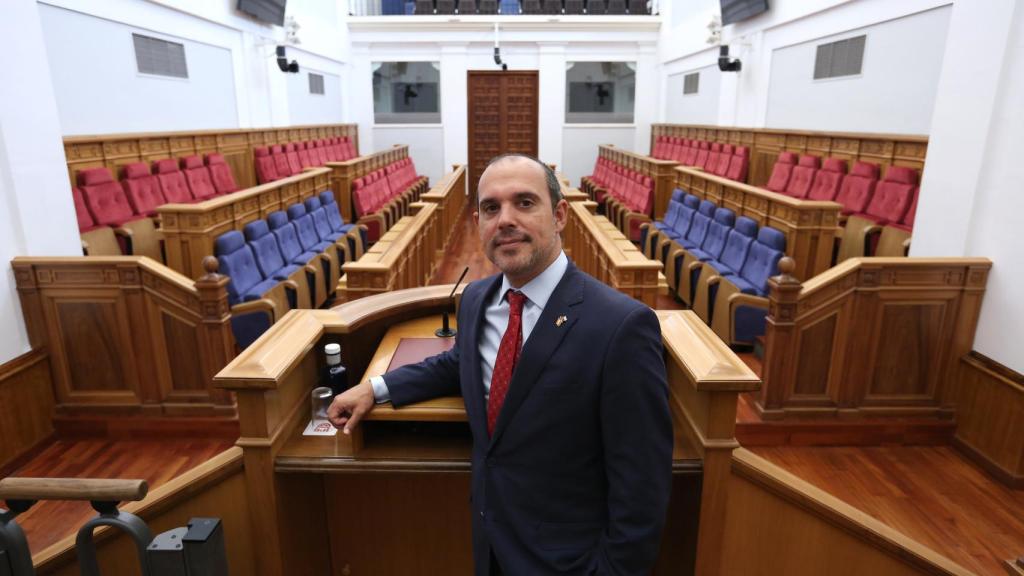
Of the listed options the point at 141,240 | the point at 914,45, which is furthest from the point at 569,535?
the point at 914,45

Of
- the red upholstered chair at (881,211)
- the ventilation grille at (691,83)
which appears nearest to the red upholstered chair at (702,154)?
the ventilation grille at (691,83)

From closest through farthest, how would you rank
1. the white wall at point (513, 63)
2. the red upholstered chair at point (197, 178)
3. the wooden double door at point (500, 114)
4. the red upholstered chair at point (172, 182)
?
the red upholstered chair at point (172, 182) < the red upholstered chair at point (197, 178) < the white wall at point (513, 63) < the wooden double door at point (500, 114)

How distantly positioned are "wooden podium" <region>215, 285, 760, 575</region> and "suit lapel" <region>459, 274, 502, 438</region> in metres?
0.09

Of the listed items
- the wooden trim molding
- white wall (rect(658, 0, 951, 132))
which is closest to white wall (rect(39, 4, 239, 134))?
the wooden trim molding

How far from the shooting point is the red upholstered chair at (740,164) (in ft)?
12.0

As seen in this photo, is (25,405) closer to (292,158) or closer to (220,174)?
(220,174)

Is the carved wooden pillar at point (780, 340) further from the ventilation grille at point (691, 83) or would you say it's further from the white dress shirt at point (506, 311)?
the ventilation grille at point (691, 83)

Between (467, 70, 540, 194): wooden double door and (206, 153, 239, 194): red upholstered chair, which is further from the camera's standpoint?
(467, 70, 540, 194): wooden double door

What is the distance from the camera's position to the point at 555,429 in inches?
20.0

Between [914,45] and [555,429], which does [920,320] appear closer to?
[555,429]

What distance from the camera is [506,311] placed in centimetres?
58

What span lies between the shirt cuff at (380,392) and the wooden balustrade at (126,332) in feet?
3.04

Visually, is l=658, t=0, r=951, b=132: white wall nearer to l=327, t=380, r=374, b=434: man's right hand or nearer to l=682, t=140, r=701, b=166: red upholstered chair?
l=682, t=140, r=701, b=166: red upholstered chair

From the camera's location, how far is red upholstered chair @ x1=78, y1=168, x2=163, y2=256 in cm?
214
